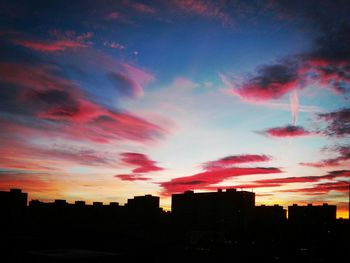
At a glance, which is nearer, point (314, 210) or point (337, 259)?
point (337, 259)

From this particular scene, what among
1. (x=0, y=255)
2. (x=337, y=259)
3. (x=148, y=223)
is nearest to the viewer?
(x=0, y=255)

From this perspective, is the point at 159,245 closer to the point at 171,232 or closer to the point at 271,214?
the point at 171,232

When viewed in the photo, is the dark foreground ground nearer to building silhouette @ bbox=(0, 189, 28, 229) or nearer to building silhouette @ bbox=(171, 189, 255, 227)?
building silhouette @ bbox=(0, 189, 28, 229)

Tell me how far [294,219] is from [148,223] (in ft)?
217

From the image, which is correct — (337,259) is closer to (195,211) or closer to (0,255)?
(0,255)

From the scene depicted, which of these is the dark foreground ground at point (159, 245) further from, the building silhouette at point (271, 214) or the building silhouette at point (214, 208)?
the building silhouette at point (271, 214)

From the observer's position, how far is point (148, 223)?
5285 inches

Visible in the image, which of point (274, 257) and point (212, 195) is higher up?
point (212, 195)

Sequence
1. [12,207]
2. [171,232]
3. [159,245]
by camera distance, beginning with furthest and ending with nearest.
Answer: [171,232], [12,207], [159,245]

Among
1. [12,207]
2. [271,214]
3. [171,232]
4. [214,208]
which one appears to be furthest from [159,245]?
[271,214]

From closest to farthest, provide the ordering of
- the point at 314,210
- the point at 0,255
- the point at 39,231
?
the point at 0,255
the point at 39,231
the point at 314,210

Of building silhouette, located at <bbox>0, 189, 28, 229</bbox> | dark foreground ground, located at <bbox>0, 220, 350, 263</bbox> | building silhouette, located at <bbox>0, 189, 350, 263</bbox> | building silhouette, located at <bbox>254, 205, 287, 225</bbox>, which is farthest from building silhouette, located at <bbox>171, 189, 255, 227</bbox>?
building silhouette, located at <bbox>0, 189, 28, 229</bbox>

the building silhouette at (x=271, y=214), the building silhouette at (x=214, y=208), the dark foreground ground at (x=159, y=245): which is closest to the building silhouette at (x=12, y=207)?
the dark foreground ground at (x=159, y=245)

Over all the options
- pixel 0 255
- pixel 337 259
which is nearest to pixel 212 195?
pixel 337 259
